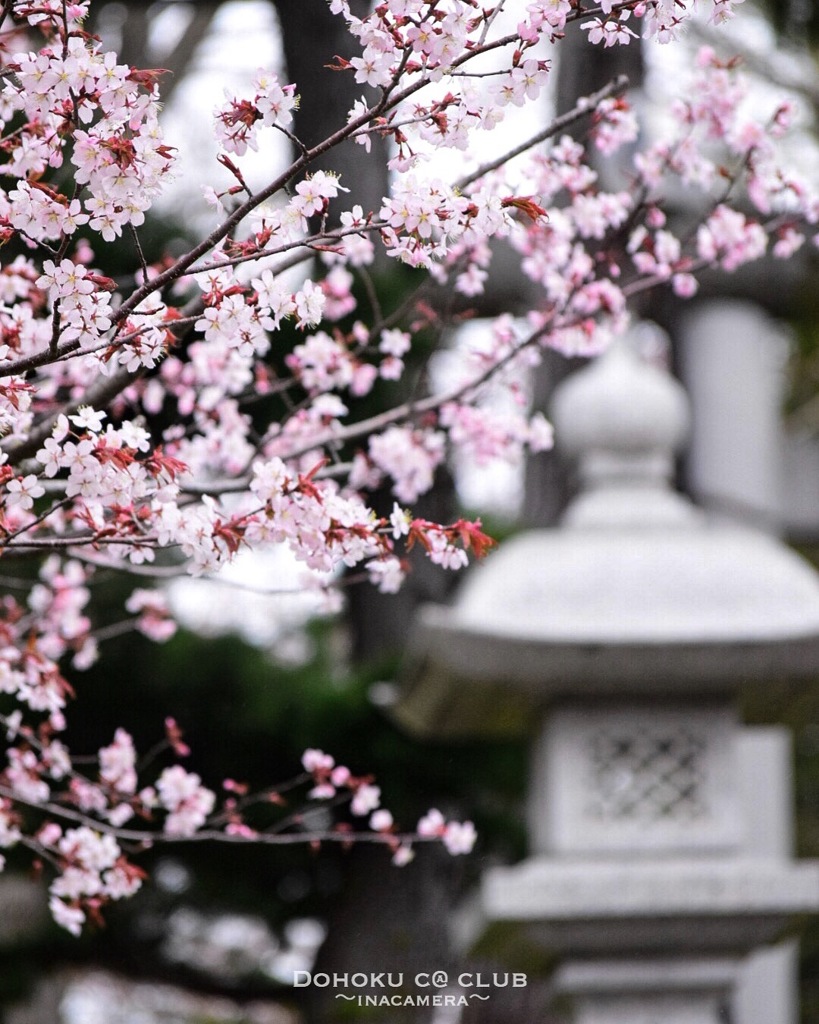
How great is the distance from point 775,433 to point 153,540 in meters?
5.24

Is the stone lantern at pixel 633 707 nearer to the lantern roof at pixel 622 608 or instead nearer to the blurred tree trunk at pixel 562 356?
the lantern roof at pixel 622 608

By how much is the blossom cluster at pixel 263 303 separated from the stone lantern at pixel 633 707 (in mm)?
653

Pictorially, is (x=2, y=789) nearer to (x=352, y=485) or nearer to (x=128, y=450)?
(x=352, y=485)

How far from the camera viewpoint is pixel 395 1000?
410 cm

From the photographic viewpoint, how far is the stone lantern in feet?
11.8

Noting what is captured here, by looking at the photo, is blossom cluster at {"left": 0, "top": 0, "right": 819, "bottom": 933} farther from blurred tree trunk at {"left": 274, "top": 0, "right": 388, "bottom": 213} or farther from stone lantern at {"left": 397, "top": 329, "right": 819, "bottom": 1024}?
blurred tree trunk at {"left": 274, "top": 0, "right": 388, "bottom": 213}

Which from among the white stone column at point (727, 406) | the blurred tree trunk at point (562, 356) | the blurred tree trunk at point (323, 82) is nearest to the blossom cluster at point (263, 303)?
the blurred tree trunk at point (323, 82)

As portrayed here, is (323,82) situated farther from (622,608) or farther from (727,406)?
(622,608)

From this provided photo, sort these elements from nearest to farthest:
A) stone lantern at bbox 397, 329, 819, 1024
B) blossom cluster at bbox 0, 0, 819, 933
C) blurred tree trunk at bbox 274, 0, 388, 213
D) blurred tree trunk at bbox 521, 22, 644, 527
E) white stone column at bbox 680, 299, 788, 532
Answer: blossom cluster at bbox 0, 0, 819, 933, stone lantern at bbox 397, 329, 819, 1024, blurred tree trunk at bbox 274, 0, 388, 213, blurred tree trunk at bbox 521, 22, 644, 527, white stone column at bbox 680, 299, 788, 532

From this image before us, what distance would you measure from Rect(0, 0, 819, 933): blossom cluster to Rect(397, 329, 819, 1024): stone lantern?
65cm

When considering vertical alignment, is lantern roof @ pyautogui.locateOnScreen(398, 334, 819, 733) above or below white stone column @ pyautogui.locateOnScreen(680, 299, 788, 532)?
below

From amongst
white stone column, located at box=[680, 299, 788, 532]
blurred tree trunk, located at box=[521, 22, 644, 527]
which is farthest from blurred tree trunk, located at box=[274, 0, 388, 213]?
white stone column, located at box=[680, 299, 788, 532]

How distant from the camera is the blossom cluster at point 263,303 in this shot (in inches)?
62.4

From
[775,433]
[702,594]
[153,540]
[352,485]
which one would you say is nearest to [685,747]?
[702,594]
